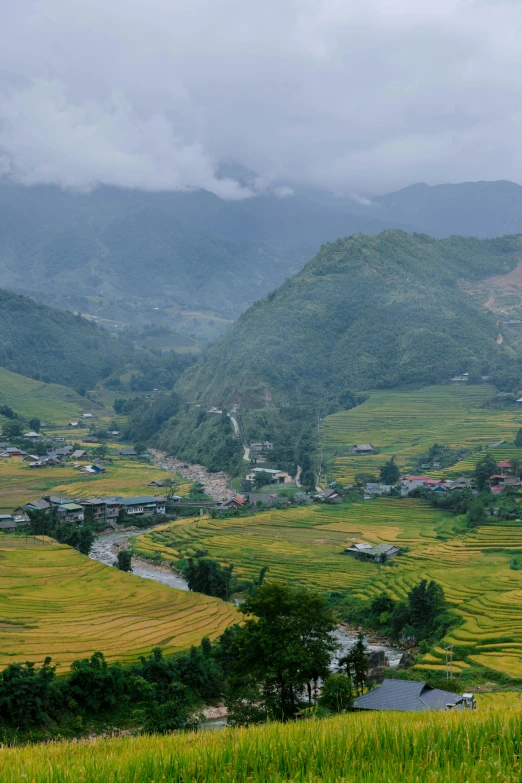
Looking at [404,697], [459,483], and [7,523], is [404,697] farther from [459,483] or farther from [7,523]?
[459,483]

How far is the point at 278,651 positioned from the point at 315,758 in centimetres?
998

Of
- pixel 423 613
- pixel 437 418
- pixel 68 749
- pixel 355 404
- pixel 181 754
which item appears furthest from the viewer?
pixel 355 404

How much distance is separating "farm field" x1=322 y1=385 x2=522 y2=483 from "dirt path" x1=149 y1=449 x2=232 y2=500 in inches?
314

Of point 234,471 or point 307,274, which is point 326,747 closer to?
point 234,471

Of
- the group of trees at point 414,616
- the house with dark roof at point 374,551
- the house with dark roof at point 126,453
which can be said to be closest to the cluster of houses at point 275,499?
the house with dark roof at point 374,551

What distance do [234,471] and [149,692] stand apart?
41.4m

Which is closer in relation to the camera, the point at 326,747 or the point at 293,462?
the point at 326,747

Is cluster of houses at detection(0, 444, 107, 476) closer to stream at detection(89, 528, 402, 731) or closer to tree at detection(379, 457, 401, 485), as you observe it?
stream at detection(89, 528, 402, 731)

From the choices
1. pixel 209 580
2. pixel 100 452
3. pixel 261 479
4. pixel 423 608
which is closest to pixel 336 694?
pixel 423 608

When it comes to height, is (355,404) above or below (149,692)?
above

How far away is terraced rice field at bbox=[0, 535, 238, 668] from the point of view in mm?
22797

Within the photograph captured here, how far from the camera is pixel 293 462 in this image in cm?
5953

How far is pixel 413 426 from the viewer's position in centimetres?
6272

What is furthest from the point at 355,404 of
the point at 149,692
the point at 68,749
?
the point at 68,749
